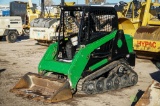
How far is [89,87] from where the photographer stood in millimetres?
7375

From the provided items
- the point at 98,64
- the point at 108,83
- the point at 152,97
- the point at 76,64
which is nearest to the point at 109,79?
the point at 108,83

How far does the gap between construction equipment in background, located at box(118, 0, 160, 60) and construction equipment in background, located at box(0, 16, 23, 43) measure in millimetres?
7674

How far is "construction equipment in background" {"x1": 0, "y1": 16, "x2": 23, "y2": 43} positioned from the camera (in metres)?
19.9

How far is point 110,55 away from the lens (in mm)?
7840

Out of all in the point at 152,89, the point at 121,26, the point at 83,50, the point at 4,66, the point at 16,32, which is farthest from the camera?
the point at 16,32

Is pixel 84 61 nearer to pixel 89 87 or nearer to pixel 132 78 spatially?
pixel 89 87

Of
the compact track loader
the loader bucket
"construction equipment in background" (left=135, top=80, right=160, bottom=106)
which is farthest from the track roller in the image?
"construction equipment in background" (left=135, top=80, right=160, bottom=106)

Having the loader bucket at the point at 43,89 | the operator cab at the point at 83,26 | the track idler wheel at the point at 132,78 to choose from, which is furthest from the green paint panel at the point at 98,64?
the track idler wheel at the point at 132,78

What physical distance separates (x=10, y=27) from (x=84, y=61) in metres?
13.9

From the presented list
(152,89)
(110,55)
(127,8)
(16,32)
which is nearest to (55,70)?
(110,55)

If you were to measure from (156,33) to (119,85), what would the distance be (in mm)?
4658

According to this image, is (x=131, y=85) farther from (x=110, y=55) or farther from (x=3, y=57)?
(x=3, y=57)

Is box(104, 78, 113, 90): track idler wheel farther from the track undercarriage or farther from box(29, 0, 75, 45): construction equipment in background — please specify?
box(29, 0, 75, 45): construction equipment in background

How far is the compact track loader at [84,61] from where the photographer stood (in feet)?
23.4
